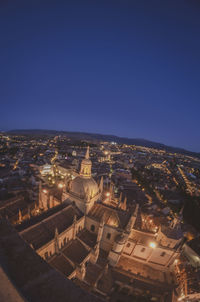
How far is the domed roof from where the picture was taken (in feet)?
75.0

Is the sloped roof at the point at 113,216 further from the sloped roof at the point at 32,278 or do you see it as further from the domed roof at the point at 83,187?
the sloped roof at the point at 32,278

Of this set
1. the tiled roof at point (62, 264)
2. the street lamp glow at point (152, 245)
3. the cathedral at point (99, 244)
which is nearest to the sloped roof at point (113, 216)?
the cathedral at point (99, 244)

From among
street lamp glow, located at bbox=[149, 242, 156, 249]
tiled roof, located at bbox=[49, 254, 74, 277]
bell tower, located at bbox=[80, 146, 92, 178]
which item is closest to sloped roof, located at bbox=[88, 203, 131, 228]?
street lamp glow, located at bbox=[149, 242, 156, 249]

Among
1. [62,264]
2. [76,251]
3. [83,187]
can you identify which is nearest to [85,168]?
[83,187]

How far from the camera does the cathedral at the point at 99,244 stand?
675 inches

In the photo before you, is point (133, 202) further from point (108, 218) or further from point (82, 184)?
point (82, 184)

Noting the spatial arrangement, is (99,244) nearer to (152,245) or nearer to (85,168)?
(152,245)

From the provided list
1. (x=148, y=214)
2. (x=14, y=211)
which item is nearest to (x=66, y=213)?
(x=14, y=211)

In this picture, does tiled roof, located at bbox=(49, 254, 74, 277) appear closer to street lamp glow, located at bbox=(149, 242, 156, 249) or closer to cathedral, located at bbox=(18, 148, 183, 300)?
cathedral, located at bbox=(18, 148, 183, 300)

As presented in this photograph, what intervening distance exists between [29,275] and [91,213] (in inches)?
823

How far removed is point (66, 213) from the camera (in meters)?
21.4

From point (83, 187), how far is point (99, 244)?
31.8 ft

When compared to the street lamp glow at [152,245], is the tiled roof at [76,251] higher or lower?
higher

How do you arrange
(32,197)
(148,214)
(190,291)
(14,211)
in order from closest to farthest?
1. (190,291)
2. (14,211)
3. (148,214)
4. (32,197)
